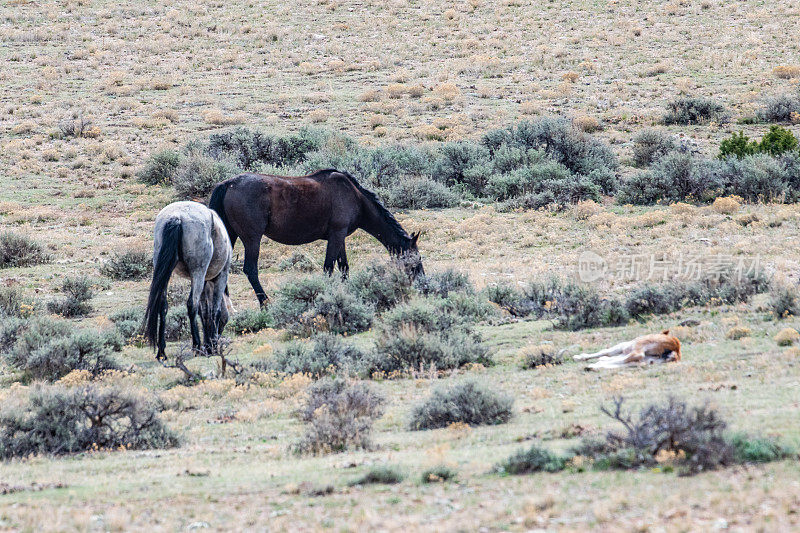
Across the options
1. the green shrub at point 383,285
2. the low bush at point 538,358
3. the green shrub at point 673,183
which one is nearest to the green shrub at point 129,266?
the green shrub at point 383,285

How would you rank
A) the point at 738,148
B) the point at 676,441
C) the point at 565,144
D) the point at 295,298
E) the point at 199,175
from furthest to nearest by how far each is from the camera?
the point at 565,144 → the point at 738,148 → the point at 199,175 → the point at 295,298 → the point at 676,441

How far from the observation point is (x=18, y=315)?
49.3ft

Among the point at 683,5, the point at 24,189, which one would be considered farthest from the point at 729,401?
the point at 683,5

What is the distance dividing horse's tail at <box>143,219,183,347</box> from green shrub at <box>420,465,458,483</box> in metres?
6.58

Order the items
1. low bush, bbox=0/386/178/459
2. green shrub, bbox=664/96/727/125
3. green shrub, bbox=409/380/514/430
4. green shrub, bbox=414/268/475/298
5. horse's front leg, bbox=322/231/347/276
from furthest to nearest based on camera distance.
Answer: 1. green shrub, bbox=664/96/727/125
2. horse's front leg, bbox=322/231/347/276
3. green shrub, bbox=414/268/475/298
4. green shrub, bbox=409/380/514/430
5. low bush, bbox=0/386/178/459

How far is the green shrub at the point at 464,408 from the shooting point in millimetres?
8000

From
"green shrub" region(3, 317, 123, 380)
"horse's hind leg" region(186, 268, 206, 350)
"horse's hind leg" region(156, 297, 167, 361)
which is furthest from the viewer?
"horse's hind leg" region(186, 268, 206, 350)

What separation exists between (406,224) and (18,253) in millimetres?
8714

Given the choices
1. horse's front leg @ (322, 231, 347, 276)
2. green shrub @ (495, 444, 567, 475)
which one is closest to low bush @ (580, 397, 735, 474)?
green shrub @ (495, 444, 567, 475)

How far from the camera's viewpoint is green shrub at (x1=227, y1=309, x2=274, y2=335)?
14.0 metres

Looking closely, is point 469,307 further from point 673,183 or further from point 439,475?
point 673,183

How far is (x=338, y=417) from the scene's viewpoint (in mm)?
7691

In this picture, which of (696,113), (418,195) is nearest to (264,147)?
(418,195)

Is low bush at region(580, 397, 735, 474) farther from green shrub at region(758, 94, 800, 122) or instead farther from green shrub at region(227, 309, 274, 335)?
green shrub at region(758, 94, 800, 122)
